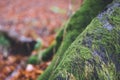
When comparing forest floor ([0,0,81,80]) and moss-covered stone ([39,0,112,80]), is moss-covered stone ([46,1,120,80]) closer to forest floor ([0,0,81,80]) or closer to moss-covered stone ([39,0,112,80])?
moss-covered stone ([39,0,112,80])

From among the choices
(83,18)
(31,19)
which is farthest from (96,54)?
(31,19)

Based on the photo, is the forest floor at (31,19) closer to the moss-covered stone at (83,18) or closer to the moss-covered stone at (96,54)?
the moss-covered stone at (83,18)

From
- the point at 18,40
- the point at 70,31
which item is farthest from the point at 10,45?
the point at 70,31

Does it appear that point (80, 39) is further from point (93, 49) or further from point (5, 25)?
point (5, 25)

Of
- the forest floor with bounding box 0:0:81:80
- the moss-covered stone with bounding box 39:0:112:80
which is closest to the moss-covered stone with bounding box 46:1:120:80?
the moss-covered stone with bounding box 39:0:112:80

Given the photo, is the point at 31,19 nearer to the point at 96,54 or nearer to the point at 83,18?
the point at 83,18

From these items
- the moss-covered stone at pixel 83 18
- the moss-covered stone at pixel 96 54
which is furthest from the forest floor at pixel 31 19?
the moss-covered stone at pixel 96 54
